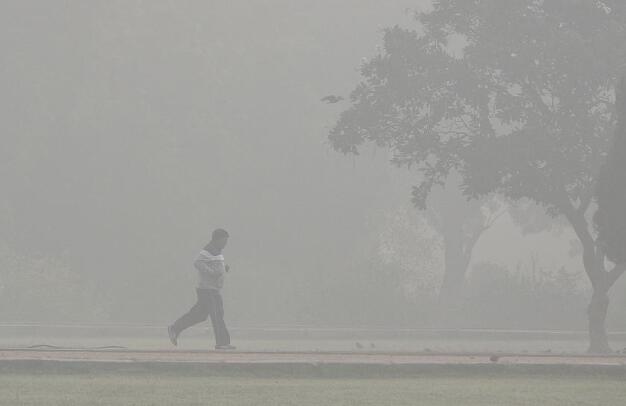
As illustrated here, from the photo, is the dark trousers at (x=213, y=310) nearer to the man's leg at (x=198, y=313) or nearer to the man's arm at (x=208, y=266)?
the man's leg at (x=198, y=313)

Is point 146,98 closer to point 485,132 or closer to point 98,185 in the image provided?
point 98,185

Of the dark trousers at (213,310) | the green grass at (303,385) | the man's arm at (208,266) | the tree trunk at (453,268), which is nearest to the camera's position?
the green grass at (303,385)

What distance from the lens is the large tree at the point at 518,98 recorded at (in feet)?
91.2

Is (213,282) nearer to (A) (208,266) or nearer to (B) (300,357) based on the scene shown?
(A) (208,266)

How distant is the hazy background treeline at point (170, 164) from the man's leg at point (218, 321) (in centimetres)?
2228

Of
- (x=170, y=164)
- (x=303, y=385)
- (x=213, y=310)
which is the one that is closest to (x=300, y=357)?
(x=303, y=385)

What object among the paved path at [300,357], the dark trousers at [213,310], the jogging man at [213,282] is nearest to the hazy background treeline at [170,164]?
the dark trousers at [213,310]

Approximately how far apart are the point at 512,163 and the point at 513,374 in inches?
484

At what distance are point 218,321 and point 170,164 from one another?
2605cm

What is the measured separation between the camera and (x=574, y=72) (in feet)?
90.4

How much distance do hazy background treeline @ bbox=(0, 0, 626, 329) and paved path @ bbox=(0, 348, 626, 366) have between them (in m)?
24.5

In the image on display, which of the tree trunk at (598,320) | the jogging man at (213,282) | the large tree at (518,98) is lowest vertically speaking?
the tree trunk at (598,320)

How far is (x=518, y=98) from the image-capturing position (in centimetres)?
2894

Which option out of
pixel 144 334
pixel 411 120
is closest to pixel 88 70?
pixel 144 334
